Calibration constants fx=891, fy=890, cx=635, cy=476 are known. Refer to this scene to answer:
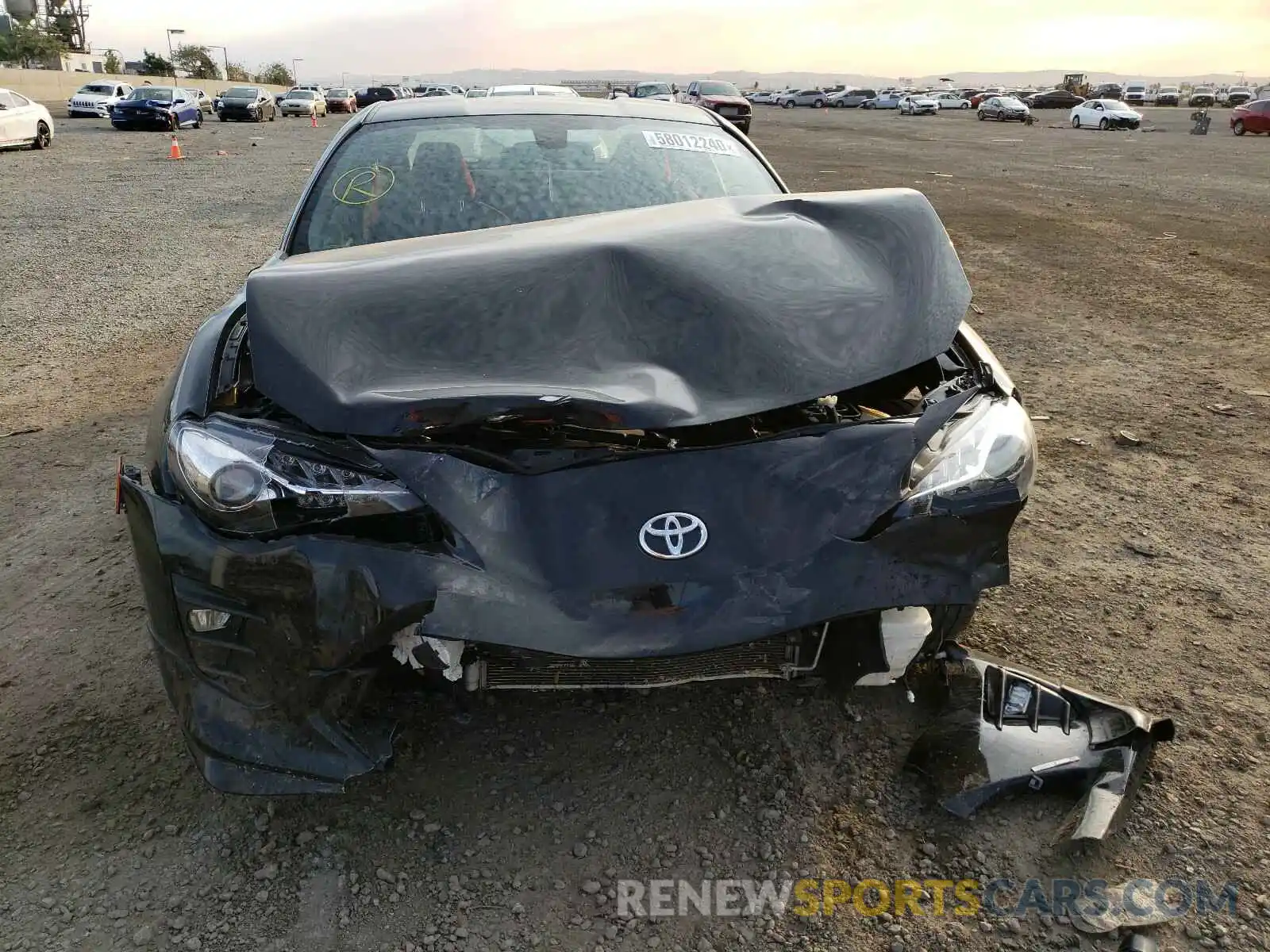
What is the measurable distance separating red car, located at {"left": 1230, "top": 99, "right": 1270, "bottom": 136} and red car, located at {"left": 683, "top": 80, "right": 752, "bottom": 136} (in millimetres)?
16998

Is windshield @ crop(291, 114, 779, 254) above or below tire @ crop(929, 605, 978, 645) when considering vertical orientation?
above

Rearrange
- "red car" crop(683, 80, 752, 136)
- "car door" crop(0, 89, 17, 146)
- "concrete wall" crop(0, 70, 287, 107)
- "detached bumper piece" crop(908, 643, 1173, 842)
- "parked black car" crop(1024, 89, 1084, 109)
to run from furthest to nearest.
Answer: "parked black car" crop(1024, 89, 1084, 109)
"concrete wall" crop(0, 70, 287, 107)
"red car" crop(683, 80, 752, 136)
"car door" crop(0, 89, 17, 146)
"detached bumper piece" crop(908, 643, 1173, 842)

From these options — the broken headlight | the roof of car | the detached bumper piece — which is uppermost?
the roof of car

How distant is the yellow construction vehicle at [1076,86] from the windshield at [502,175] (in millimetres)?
68658

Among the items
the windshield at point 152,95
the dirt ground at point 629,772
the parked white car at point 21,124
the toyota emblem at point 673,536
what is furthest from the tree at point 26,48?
the toyota emblem at point 673,536

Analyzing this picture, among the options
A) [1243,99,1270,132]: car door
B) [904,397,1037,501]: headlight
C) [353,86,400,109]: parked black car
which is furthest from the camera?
[353,86,400,109]: parked black car

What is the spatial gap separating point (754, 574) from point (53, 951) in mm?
1570

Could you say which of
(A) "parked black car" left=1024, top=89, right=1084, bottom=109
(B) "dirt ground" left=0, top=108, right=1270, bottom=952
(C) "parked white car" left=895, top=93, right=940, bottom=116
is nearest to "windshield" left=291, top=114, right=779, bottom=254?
(B) "dirt ground" left=0, top=108, right=1270, bottom=952

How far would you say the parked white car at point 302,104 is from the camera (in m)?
40.3

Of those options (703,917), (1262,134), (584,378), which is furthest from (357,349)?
(1262,134)

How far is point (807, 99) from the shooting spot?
205ft

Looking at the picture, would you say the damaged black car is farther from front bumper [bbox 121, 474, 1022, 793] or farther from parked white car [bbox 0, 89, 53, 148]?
parked white car [bbox 0, 89, 53, 148]

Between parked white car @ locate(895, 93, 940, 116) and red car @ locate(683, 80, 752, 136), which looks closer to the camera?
red car @ locate(683, 80, 752, 136)

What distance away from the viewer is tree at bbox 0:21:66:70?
188ft
